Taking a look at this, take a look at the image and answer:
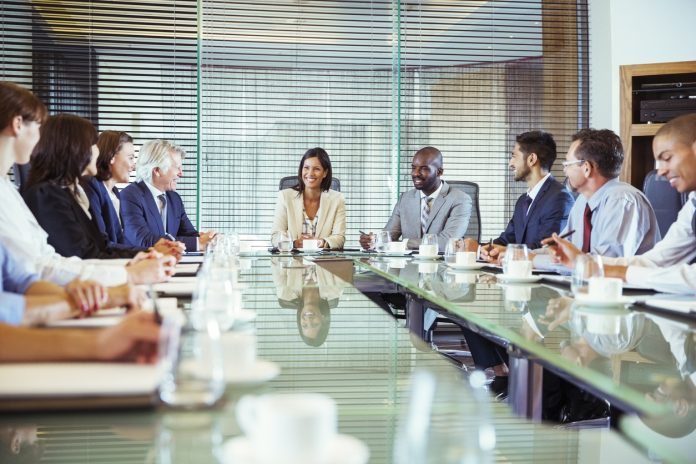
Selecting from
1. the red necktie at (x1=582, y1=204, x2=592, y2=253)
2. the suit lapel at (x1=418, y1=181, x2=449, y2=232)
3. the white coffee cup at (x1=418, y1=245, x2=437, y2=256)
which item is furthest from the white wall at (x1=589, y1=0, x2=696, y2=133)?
the white coffee cup at (x1=418, y1=245, x2=437, y2=256)

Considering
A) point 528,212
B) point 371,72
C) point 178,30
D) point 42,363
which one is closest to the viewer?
point 42,363

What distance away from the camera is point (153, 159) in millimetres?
4426

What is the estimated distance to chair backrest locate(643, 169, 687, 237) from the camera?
3908mm

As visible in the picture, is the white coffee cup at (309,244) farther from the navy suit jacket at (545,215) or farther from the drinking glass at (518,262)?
the drinking glass at (518,262)

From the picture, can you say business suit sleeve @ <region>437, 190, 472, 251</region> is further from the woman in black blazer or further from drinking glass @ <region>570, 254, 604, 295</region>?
drinking glass @ <region>570, 254, 604, 295</region>

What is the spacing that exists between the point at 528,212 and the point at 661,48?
1764 mm

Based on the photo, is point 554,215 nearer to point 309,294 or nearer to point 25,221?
point 309,294

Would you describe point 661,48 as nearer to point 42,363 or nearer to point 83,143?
point 83,143

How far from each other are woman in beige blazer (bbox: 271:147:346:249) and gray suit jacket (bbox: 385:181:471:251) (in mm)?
410

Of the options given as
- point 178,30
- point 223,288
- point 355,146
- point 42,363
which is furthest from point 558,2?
point 42,363

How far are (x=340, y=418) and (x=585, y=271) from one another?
1.23m

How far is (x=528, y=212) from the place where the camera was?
4.18 meters

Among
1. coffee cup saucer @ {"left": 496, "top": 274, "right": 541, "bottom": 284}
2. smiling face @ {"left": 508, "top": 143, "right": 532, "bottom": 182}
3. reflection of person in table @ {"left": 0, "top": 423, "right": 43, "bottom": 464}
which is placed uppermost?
smiling face @ {"left": 508, "top": 143, "right": 532, "bottom": 182}

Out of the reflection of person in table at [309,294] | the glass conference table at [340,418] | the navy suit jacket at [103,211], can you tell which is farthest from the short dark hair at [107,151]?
the glass conference table at [340,418]
